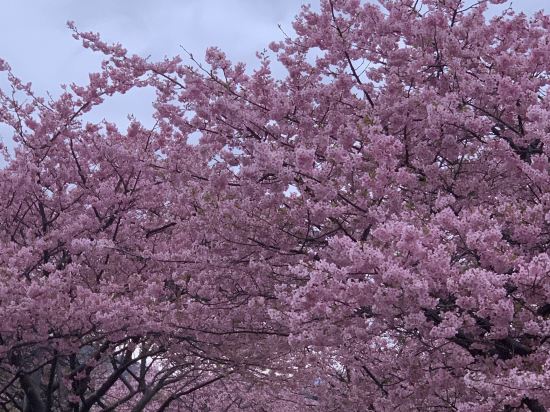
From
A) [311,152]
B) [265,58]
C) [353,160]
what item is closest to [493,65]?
[353,160]

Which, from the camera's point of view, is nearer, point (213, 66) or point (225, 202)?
point (225, 202)

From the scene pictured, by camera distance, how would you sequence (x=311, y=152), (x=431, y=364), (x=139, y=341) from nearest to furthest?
1. (x=311, y=152)
2. (x=431, y=364)
3. (x=139, y=341)

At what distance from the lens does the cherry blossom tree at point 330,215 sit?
4.75 m

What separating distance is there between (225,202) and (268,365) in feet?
19.9

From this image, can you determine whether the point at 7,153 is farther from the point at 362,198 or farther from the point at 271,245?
the point at 362,198

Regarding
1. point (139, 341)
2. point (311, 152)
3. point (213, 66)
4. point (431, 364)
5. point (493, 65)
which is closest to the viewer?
point (311, 152)

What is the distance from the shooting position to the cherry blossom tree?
4.75 metres

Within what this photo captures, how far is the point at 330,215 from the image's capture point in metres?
5.95

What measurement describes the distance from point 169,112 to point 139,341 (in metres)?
4.26

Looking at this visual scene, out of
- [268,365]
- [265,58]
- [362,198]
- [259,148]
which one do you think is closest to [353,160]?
[362,198]

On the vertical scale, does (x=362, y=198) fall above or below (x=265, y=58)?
below

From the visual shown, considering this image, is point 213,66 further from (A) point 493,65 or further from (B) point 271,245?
(A) point 493,65

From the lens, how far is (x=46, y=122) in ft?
34.4

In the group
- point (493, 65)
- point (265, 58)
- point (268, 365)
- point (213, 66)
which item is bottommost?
point (268, 365)
